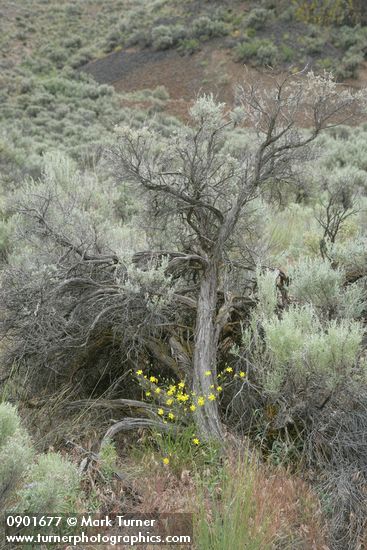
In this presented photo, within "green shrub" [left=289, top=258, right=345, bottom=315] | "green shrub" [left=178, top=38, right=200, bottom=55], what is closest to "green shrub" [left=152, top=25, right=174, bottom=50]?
"green shrub" [left=178, top=38, right=200, bottom=55]

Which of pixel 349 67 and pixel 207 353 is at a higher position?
pixel 207 353

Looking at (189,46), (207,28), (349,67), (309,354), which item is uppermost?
(207,28)

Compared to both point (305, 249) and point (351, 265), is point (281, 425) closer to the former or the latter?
point (351, 265)

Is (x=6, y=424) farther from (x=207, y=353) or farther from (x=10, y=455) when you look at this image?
(x=207, y=353)

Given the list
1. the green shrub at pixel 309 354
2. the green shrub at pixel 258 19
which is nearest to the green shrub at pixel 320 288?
the green shrub at pixel 309 354

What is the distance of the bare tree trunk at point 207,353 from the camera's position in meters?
3.14

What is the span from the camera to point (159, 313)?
3609 millimetres

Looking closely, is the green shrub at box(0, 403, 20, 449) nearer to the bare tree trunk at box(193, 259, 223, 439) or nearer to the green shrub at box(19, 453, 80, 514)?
the green shrub at box(19, 453, 80, 514)

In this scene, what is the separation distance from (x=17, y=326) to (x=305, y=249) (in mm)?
4071

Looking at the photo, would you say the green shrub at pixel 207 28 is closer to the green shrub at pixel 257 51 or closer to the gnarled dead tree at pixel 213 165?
the green shrub at pixel 257 51

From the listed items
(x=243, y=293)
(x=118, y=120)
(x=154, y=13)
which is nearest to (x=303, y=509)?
(x=243, y=293)

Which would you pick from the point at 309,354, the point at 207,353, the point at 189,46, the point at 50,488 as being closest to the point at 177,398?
the point at 207,353

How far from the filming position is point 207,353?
11.5 ft

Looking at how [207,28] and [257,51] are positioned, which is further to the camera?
[207,28]
